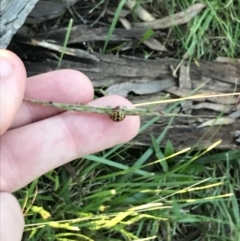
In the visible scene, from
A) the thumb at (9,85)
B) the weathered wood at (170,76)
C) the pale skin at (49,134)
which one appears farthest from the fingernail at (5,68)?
the weathered wood at (170,76)

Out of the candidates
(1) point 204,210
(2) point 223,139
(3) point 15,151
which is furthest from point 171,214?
(3) point 15,151

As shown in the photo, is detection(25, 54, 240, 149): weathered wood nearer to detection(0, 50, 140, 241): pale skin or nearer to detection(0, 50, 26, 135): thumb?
detection(0, 50, 140, 241): pale skin

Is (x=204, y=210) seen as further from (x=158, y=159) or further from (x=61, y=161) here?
(x=61, y=161)

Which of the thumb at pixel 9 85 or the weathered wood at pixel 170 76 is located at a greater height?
the thumb at pixel 9 85

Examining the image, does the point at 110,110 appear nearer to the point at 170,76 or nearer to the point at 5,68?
the point at 5,68

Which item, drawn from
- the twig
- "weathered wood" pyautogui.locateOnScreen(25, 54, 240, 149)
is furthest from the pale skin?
"weathered wood" pyautogui.locateOnScreen(25, 54, 240, 149)

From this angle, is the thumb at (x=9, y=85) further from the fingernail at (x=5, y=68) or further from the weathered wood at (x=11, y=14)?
the weathered wood at (x=11, y=14)
